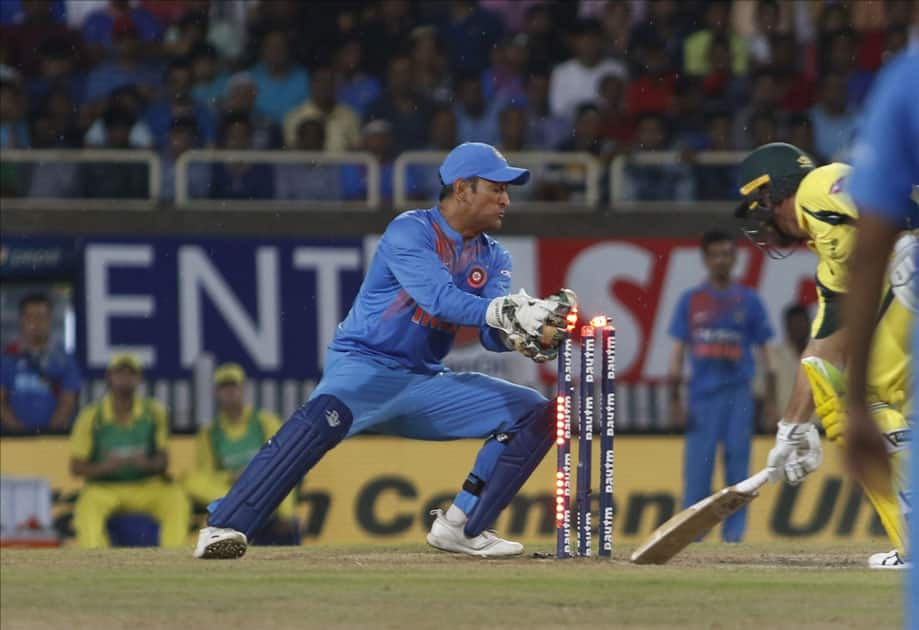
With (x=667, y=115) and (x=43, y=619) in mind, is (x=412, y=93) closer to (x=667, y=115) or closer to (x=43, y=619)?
(x=667, y=115)

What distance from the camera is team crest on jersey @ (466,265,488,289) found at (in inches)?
370

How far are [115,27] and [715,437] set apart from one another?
6.27 meters

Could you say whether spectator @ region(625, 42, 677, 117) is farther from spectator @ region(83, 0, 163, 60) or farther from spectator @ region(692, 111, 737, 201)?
spectator @ region(83, 0, 163, 60)

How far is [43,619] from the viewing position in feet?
23.8

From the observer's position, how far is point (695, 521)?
897 centimetres

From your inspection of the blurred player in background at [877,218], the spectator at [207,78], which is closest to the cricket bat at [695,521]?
the blurred player in background at [877,218]

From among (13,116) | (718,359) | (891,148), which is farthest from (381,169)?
(891,148)

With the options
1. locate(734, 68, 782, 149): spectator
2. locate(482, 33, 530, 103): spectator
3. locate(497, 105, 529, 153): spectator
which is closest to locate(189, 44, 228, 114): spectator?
locate(482, 33, 530, 103): spectator

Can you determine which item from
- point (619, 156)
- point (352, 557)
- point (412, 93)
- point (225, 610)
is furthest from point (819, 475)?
point (225, 610)

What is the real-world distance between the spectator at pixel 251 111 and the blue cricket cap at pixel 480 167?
7277 millimetres

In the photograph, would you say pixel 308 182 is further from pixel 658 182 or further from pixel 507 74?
pixel 658 182

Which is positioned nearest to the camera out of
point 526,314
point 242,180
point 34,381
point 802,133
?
point 526,314

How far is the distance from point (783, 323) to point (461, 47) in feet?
12.2

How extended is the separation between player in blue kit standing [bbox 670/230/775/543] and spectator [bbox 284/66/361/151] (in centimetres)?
313
